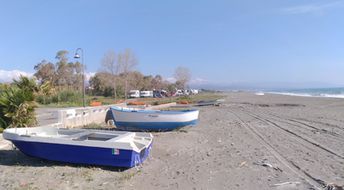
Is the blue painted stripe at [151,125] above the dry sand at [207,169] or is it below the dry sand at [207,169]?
above

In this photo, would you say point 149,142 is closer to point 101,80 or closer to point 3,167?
point 3,167

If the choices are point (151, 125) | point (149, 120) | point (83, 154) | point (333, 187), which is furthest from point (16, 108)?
point (333, 187)

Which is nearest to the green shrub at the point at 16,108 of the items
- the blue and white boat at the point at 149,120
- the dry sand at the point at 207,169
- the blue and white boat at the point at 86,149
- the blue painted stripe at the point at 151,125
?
the dry sand at the point at 207,169

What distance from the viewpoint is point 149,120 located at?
14.4 metres

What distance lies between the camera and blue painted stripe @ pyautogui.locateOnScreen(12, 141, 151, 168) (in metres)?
7.80

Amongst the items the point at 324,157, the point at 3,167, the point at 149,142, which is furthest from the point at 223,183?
the point at 3,167

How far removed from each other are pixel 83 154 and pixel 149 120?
648 cm

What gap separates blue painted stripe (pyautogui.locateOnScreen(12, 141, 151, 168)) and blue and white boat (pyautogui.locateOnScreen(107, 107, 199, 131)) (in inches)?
229

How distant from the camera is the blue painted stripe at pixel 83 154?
7.80 m

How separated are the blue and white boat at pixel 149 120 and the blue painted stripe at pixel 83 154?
5821 mm

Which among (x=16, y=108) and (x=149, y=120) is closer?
(x=16, y=108)

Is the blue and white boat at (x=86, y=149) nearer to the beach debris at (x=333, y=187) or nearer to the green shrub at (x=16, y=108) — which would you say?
the green shrub at (x=16, y=108)

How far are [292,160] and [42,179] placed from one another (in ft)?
21.6

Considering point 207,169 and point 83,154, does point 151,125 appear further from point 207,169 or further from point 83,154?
point 207,169
